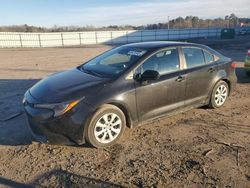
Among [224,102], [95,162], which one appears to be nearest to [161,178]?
[95,162]

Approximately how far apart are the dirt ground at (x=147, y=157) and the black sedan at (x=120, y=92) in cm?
30

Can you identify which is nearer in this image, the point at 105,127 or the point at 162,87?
the point at 105,127

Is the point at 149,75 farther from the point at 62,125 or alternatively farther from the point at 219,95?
the point at 219,95

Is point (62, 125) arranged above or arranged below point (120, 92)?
below

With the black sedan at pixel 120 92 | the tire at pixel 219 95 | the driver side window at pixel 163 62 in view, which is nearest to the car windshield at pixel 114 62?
the black sedan at pixel 120 92

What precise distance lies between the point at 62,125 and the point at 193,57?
3.17 meters

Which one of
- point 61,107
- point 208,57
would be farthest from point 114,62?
point 208,57

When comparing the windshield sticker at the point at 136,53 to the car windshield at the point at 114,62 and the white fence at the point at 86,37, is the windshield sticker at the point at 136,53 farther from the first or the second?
the white fence at the point at 86,37

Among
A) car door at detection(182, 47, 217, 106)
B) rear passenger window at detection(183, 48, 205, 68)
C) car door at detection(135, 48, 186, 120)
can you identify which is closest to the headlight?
car door at detection(135, 48, 186, 120)

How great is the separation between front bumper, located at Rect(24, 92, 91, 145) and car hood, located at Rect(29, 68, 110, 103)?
0.65ft

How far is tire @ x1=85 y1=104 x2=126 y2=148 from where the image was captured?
4.40 m

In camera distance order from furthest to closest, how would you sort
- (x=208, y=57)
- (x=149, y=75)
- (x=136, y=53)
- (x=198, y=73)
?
(x=208, y=57) → (x=198, y=73) → (x=136, y=53) → (x=149, y=75)

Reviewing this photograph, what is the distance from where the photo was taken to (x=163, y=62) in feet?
17.5

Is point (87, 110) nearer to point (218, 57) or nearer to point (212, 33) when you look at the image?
point (218, 57)
